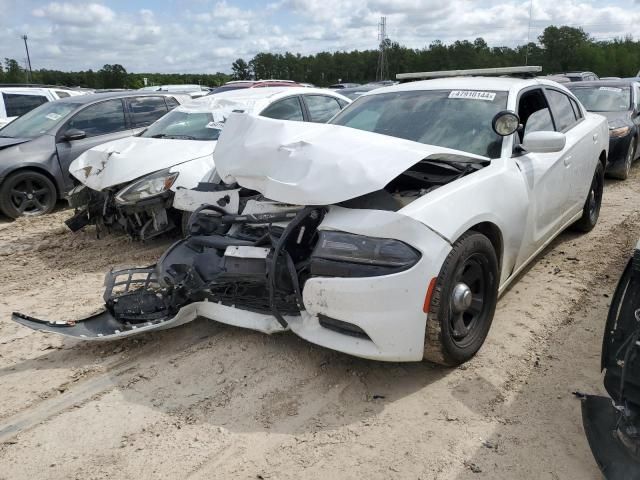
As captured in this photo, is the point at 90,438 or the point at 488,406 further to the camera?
the point at 488,406

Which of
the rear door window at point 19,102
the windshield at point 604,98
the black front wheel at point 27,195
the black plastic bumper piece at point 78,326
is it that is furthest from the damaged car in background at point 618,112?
the rear door window at point 19,102

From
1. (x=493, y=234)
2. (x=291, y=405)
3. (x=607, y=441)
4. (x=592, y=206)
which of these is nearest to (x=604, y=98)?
(x=592, y=206)

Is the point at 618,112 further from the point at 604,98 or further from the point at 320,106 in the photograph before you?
the point at 320,106

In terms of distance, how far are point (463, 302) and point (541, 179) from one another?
1494mm

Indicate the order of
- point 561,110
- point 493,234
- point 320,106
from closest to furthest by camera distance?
point 493,234
point 561,110
point 320,106

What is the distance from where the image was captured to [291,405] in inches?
114

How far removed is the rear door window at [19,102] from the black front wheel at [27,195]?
3.48m

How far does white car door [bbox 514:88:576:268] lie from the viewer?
3.82m

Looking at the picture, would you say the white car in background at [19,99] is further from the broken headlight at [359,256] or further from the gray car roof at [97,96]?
the broken headlight at [359,256]

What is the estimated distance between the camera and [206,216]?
3678 mm

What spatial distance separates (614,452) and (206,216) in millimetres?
2733

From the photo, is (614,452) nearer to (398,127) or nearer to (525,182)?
(525,182)

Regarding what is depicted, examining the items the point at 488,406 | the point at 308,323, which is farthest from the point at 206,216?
the point at 488,406

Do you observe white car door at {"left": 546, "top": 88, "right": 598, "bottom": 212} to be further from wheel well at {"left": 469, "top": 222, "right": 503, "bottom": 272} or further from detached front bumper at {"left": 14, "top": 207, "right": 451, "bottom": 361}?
detached front bumper at {"left": 14, "top": 207, "right": 451, "bottom": 361}
